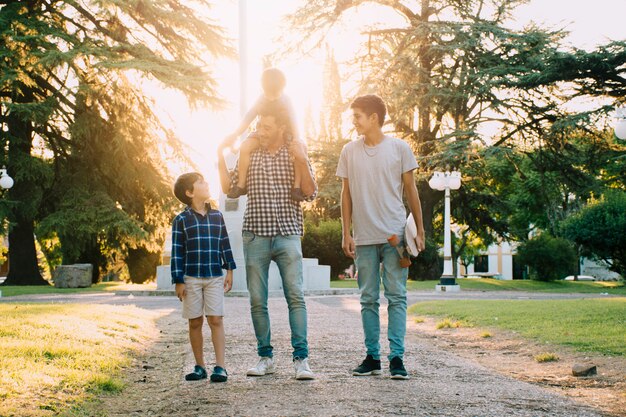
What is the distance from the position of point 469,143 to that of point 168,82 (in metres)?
10.2

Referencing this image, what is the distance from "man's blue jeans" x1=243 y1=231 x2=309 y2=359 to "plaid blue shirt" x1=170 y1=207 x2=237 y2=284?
17 cm

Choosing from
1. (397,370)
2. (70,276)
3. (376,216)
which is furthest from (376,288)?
(70,276)

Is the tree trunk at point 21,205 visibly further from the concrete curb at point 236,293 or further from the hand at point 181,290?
the hand at point 181,290

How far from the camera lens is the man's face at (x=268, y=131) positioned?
5430mm

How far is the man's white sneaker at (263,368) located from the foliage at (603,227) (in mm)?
23124

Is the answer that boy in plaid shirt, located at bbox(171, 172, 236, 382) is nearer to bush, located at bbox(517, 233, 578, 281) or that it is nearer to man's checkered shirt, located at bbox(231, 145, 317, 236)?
man's checkered shirt, located at bbox(231, 145, 317, 236)

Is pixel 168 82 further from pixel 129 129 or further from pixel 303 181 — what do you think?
pixel 303 181

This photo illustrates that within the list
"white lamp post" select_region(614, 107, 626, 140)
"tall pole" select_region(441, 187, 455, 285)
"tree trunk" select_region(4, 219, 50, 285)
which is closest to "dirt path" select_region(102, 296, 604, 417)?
"white lamp post" select_region(614, 107, 626, 140)

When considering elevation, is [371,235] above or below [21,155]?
below

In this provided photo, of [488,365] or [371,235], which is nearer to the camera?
[371,235]

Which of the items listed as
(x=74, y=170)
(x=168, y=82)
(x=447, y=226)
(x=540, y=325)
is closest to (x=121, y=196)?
(x=74, y=170)

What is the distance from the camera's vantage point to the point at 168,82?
758 inches

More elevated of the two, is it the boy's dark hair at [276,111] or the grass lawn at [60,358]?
the boy's dark hair at [276,111]

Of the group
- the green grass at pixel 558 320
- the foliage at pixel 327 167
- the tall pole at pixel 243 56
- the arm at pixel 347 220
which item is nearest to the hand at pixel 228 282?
the arm at pixel 347 220
